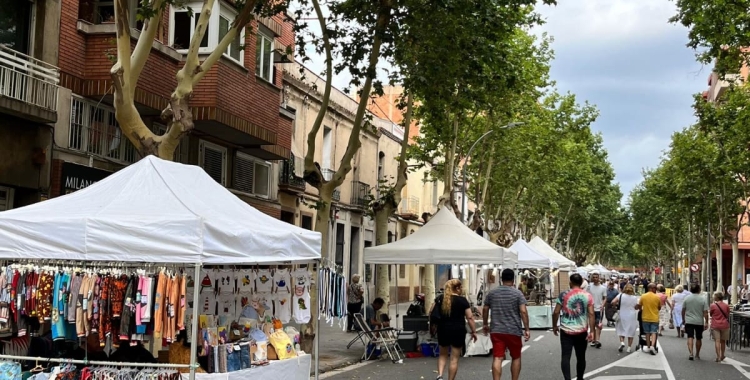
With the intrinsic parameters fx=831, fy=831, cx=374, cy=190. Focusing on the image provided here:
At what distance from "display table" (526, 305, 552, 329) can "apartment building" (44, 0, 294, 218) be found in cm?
1055

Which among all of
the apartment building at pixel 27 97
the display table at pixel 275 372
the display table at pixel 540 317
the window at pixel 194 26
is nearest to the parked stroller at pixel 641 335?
the display table at pixel 540 317

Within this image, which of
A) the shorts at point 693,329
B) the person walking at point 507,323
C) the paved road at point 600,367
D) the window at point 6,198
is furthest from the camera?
the shorts at point 693,329

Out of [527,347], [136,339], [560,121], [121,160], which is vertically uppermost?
[560,121]

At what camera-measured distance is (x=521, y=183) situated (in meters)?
37.8

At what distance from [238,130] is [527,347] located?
8997mm

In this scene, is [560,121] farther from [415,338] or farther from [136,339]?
[136,339]

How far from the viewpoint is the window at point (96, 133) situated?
1684 centimetres

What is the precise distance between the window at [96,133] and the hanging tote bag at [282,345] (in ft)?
27.2

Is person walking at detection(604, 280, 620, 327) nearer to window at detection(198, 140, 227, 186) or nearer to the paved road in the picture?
the paved road

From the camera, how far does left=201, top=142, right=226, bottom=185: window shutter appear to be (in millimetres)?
21703

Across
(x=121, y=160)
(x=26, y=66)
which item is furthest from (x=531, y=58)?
(x=26, y=66)

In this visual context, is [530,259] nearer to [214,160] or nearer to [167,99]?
[214,160]

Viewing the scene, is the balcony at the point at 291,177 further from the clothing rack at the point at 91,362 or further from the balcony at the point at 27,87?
the clothing rack at the point at 91,362

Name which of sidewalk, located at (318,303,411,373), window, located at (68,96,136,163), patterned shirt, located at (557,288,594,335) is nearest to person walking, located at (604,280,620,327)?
sidewalk, located at (318,303,411,373)
